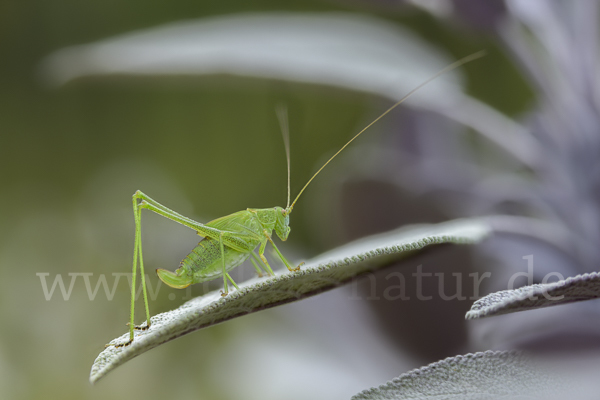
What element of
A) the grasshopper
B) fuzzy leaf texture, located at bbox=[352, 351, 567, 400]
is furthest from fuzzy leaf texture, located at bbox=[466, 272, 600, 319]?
the grasshopper

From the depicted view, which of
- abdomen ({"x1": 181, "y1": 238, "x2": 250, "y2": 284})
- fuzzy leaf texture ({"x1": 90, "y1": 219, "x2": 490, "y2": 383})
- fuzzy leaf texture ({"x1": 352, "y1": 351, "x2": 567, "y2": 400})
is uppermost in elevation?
abdomen ({"x1": 181, "y1": 238, "x2": 250, "y2": 284})

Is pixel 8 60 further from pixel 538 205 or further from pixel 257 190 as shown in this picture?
→ pixel 538 205

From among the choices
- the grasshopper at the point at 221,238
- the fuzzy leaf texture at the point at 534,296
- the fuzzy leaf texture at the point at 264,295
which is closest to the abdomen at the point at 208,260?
the grasshopper at the point at 221,238

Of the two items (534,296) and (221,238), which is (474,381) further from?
(221,238)

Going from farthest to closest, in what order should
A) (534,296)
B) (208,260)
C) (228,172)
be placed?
(228,172) → (208,260) → (534,296)

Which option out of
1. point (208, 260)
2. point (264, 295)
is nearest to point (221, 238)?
point (208, 260)

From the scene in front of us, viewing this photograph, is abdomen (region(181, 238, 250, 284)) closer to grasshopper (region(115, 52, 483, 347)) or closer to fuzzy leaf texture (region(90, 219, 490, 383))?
grasshopper (region(115, 52, 483, 347))
